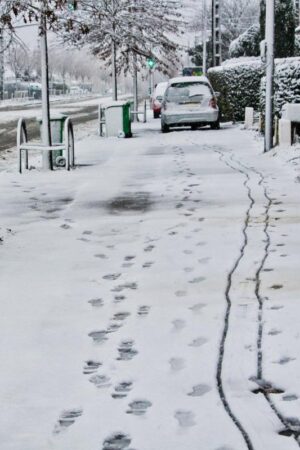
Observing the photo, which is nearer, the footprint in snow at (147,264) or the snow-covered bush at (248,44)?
the footprint in snow at (147,264)

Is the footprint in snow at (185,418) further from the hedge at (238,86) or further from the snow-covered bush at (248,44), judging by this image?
the snow-covered bush at (248,44)

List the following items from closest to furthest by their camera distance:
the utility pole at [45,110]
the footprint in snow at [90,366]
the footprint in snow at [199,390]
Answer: the footprint in snow at [199,390] → the footprint in snow at [90,366] → the utility pole at [45,110]

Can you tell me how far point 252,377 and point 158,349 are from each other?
1.93 feet

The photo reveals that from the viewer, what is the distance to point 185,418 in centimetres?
337

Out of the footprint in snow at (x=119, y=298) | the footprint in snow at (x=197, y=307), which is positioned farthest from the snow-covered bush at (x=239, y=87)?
the footprint in snow at (x=197, y=307)

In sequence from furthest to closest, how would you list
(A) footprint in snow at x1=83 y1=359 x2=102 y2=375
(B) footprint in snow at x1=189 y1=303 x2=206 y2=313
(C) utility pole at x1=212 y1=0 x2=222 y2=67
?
(C) utility pole at x1=212 y1=0 x2=222 y2=67
(B) footprint in snow at x1=189 y1=303 x2=206 y2=313
(A) footprint in snow at x1=83 y1=359 x2=102 y2=375

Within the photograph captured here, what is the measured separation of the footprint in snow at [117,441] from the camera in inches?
123

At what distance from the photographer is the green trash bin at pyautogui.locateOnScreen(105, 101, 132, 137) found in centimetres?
2111

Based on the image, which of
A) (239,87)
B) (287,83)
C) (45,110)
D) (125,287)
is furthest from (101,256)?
(239,87)

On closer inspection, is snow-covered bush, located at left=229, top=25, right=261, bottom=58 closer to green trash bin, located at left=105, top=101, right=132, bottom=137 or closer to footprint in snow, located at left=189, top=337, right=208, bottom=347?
green trash bin, located at left=105, top=101, right=132, bottom=137

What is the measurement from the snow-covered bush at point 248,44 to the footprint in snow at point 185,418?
46.4m

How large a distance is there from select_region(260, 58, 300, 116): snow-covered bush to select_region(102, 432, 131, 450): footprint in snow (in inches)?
550

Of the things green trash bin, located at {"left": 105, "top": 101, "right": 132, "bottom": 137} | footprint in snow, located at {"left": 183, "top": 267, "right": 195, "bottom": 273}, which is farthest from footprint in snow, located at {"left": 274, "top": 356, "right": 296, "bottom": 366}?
green trash bin, located at {"left": 105, "top": 101, "right": 132, "bottom": 137}

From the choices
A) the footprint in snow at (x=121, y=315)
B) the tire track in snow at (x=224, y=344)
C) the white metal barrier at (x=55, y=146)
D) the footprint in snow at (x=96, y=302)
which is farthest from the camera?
the white metal barrier at (x=55, y=146)
